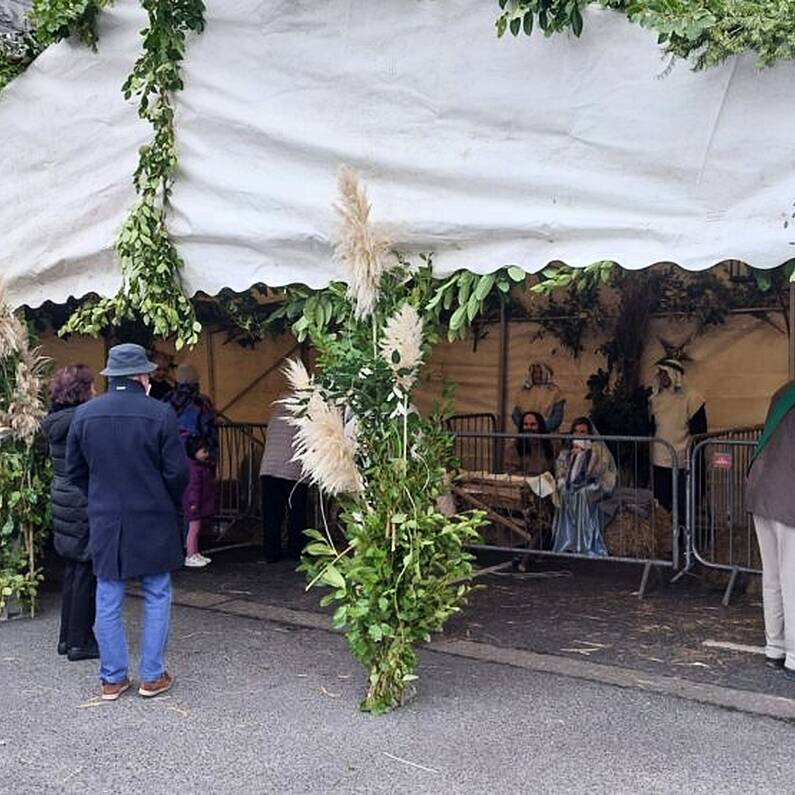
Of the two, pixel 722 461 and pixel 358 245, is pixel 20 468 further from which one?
pixel 722 461

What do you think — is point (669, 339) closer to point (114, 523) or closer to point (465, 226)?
point (465, 226)

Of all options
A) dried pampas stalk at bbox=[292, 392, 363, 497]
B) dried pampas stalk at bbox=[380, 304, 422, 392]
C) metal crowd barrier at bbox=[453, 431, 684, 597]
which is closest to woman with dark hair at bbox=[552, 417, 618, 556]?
metal crowd barrier at bbox=[453, 431, 684, 597]

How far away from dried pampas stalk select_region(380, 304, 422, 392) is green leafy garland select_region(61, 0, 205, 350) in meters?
1.51

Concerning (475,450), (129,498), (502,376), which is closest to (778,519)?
(129,498)

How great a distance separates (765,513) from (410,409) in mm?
2097

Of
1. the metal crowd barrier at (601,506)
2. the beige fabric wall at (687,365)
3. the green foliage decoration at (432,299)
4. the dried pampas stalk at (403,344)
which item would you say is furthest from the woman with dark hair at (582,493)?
the dried pampas stalk at (403,344)

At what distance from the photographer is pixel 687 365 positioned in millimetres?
9336

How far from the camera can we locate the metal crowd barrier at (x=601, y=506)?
24.2 ft

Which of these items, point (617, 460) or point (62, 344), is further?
point (62, 344)

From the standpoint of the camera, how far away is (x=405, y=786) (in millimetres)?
3969

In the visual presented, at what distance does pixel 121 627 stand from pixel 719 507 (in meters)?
4.46

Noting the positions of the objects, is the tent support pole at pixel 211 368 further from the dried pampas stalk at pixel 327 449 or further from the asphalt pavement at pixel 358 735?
the dried pampas stalk at pixel 327 449

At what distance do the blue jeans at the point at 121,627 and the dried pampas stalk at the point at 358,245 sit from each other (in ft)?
5.84

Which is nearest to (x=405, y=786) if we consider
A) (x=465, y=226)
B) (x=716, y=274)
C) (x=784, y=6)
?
(x=465, y=226)
